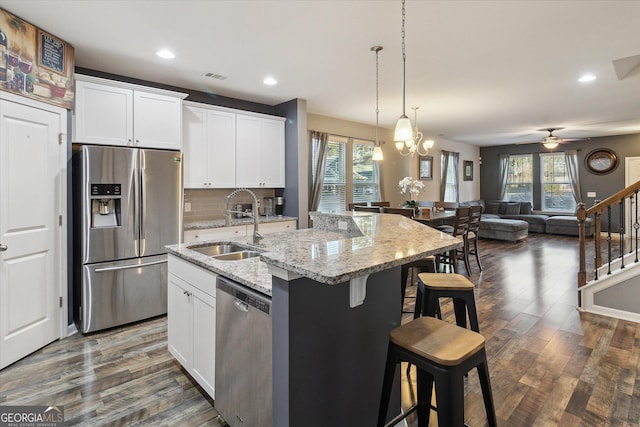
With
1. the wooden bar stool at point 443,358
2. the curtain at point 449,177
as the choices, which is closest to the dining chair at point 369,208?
the wooden bar stool at point 443,358

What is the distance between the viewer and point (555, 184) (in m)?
9.88

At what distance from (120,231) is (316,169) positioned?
3.25 m

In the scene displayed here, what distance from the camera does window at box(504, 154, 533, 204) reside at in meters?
10.3

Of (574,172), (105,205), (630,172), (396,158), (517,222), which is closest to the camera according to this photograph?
(105,205)

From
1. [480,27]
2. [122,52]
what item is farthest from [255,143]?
[480,27]

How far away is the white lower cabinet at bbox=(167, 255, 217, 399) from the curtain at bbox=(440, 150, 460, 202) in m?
8.01

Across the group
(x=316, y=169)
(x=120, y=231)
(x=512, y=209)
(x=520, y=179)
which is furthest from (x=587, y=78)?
(x=520, y=179)

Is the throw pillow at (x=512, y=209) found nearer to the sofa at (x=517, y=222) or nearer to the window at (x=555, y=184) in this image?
the sofa at (x=517, y=222)

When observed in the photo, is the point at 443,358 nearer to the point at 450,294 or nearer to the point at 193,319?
the point at 450,294

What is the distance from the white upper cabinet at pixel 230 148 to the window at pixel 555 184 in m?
8.93

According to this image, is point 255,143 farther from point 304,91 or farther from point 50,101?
point 50,101

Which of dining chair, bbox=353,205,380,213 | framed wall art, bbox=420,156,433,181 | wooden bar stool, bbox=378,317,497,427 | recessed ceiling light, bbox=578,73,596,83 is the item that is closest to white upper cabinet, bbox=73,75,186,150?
dining chair, bbox=353,205,380,213

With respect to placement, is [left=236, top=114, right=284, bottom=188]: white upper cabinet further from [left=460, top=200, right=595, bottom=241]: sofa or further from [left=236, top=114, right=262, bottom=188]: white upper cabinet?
[left=460, top=200, right=595, bottom=241]: sofa

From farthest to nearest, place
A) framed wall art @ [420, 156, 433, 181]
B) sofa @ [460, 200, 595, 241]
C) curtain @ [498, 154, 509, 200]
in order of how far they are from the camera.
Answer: curtain @ [498, 154, 509, 200] → framed wall art @ [420, 156, 433, 181] → sofa @ [460, 200, 595, 241]
